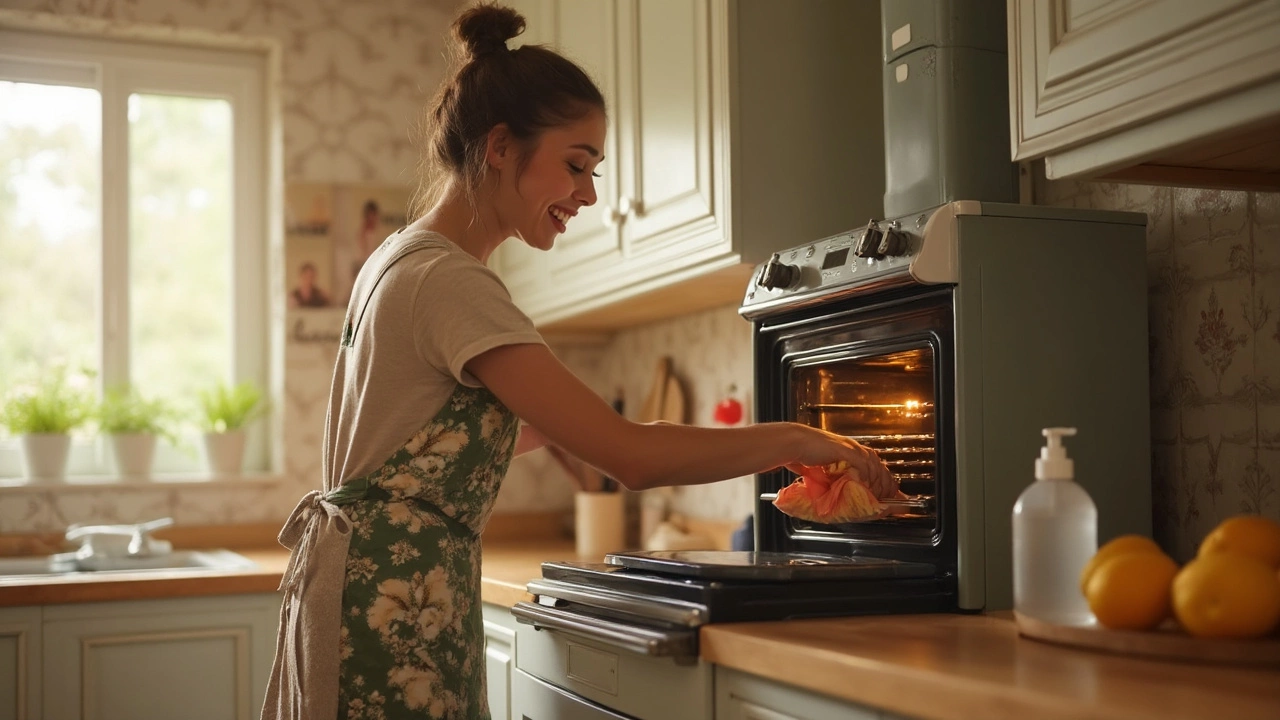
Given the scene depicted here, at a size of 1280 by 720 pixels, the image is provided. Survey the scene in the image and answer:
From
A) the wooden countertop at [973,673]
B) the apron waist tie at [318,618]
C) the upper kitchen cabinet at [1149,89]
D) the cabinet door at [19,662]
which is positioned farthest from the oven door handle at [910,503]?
the cabinet door at [19,662]

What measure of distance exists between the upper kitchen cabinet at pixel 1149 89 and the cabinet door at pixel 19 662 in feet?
6.56

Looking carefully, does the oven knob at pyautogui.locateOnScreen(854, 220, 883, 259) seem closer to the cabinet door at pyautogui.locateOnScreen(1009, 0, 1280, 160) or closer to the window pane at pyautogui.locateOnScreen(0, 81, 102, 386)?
the cabinet door at pyautogui.locateOnScreen(1009, 0, 1280, 160)

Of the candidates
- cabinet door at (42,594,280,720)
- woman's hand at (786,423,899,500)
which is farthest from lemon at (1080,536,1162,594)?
cabinet door at (42,594,280,720)

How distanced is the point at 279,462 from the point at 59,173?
953 mm

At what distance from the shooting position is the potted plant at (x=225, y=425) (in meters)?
3.22

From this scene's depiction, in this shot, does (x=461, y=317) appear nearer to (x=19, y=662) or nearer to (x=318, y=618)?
(x=318, y=618)

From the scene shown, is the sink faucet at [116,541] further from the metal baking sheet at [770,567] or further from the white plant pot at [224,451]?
the metal baking sheet at [770,567]

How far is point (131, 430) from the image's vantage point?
3.15 m

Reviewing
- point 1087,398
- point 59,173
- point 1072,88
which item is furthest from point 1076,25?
point 59,173

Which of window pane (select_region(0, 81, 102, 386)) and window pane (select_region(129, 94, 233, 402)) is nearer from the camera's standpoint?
window pane (select_region(0, 81, 102, 386))

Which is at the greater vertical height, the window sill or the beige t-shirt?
the beige t-shirt

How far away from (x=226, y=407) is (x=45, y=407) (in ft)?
1.40

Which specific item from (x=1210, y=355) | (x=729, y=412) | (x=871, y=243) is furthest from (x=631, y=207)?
(x=1210, y=355)

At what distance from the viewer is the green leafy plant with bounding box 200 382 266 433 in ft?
10.6
